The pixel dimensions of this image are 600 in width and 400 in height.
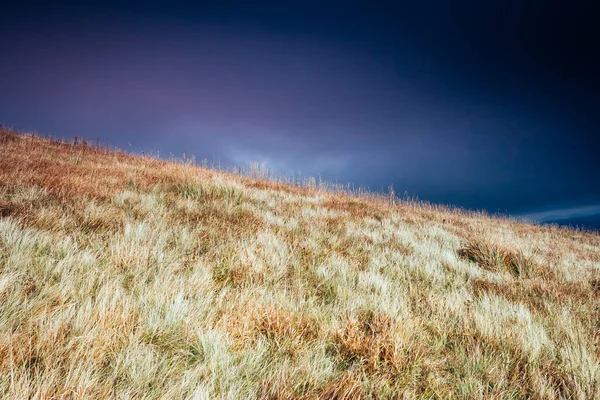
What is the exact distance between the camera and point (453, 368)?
171 centimetres

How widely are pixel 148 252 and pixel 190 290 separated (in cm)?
78

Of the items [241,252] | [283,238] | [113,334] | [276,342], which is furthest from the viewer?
[283,238]

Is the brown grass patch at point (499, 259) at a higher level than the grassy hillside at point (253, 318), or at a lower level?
higher

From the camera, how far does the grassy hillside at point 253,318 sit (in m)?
1.31

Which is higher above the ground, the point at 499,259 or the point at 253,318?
the point at 499,259

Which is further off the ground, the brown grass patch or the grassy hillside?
the brown grass patch

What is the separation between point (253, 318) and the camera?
1847 mm

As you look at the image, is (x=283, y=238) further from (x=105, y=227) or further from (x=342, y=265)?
(x=105, y=227)

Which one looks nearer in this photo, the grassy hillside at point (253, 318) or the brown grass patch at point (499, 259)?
the grassy hillside at point (253, 318)

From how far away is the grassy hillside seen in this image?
1313 millimetres

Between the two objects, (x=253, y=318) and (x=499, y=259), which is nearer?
(x=253, y=318)

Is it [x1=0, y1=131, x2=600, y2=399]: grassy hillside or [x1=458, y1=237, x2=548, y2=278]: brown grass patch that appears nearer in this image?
[x1=0, y1=131, x2=600, y2=399]: grassy hillside

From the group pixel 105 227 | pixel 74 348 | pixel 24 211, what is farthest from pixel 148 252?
pixel 24 211

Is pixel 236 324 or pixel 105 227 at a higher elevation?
pixel 105 227
